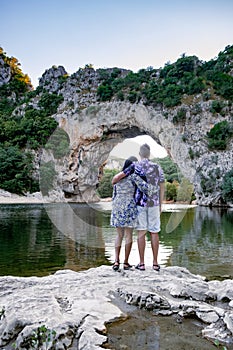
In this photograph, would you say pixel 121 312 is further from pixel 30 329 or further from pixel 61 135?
pixel 61 135

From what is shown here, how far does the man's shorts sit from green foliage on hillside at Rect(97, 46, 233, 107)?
3986 cm

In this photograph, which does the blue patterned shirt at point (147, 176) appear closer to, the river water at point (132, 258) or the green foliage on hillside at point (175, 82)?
the river water at point (132, 258)

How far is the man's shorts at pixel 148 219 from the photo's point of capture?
510cm

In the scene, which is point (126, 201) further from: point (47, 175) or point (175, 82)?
point (175, 82)

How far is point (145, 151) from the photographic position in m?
5.27

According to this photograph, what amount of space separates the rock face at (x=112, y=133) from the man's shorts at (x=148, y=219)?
33033 mm

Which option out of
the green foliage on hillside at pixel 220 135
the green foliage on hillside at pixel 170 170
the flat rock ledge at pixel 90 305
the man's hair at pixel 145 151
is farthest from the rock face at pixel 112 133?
the flat rock ledge at pixel 90 305

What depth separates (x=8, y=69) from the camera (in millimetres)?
58531

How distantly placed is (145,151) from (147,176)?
407 millimetres

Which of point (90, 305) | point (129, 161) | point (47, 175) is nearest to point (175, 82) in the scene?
point (47, 175)

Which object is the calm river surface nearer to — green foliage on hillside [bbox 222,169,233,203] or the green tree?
green foliage on hillside [bbox 222,169,233,203]

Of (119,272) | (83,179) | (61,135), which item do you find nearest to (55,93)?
(61,135)

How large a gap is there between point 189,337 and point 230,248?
7640 mm

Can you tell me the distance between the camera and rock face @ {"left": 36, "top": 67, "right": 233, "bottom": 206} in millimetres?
38781
